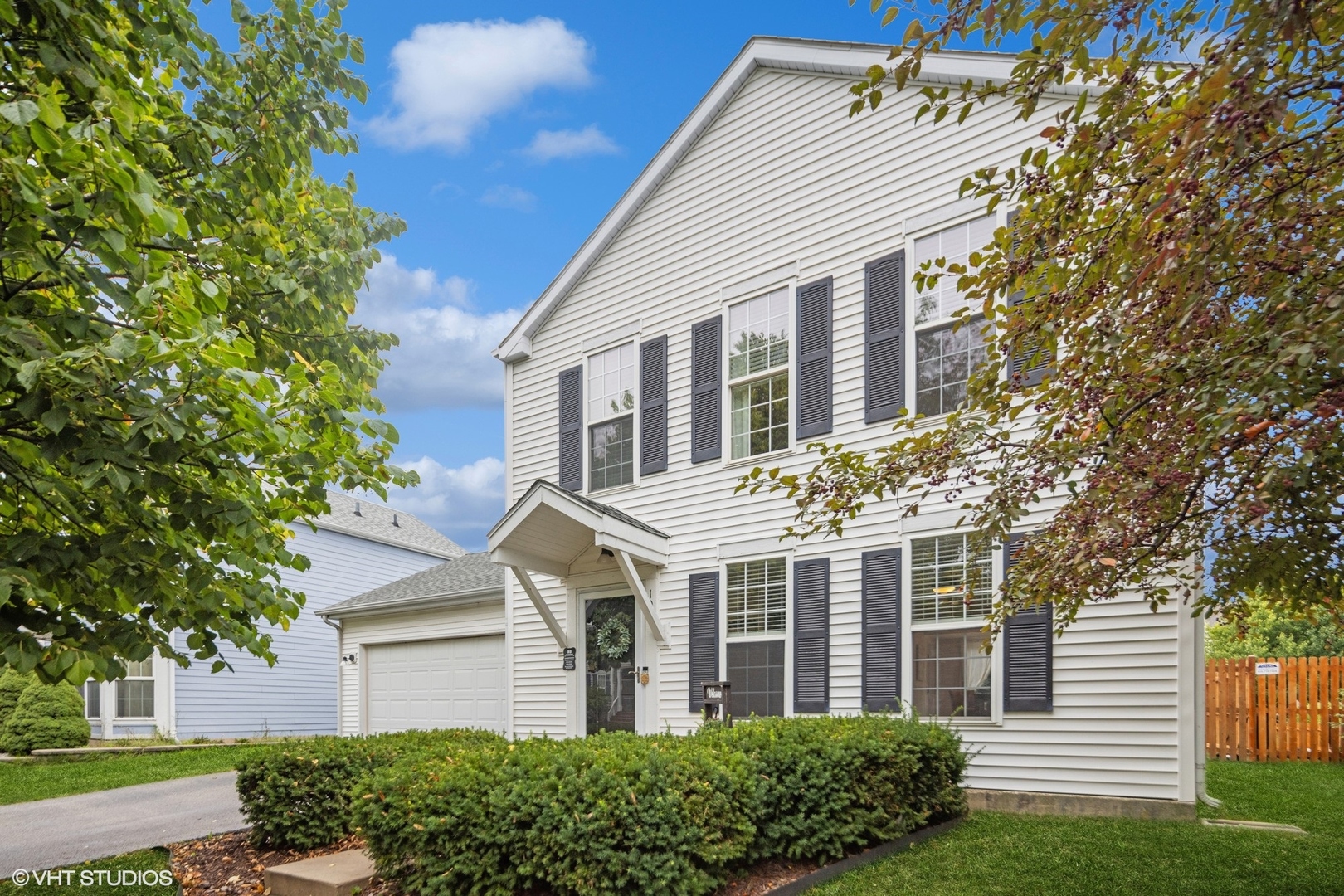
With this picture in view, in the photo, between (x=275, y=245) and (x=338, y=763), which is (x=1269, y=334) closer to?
(x=275, y=245)

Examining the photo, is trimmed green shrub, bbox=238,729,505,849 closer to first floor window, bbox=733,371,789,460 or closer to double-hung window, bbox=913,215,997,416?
first floor window, bbox=733,371,789,460

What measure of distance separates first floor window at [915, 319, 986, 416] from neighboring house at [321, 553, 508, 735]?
23.5 ft

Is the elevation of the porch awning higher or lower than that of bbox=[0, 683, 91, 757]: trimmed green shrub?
higher

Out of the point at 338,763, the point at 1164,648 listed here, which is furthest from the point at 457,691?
the point at 1164,648

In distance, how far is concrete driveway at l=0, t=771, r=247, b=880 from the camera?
8.40 m

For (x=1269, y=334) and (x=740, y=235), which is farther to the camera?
(x=740, y=235)

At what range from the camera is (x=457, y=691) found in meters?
14.8

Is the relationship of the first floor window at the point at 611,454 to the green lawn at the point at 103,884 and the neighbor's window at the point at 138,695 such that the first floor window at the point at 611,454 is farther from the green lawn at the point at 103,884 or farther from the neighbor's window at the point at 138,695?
the neighbor's window at the point at 138,695

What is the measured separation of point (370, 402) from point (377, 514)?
19862mm

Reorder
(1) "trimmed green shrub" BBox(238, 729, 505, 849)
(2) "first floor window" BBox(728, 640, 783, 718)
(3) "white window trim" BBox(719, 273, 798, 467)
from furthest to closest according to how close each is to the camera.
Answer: (3) "white window trim" BBox(719, 273, 798, 467)
(2) "first floor window" BBox(728, 640, 783, 718)
(1) "trimmed green shrub" BBox(238, 729, 505, 849)

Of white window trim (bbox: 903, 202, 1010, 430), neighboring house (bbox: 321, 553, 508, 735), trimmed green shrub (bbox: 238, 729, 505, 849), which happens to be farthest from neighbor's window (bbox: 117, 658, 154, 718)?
white window trim (bbox: 903, 202, 1010, 430)

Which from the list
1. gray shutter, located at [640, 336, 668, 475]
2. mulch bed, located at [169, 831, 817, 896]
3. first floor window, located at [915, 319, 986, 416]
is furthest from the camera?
gray shutter, located at [640, 336, 668, 475]

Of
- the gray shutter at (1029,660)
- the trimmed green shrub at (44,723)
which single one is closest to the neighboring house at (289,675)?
the trimmed green shrub at (44,723)

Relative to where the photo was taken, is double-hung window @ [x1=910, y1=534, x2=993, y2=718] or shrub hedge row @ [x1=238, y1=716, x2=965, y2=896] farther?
double-hung window @ [x1=910, y1=534, x2=993, y2=718]
